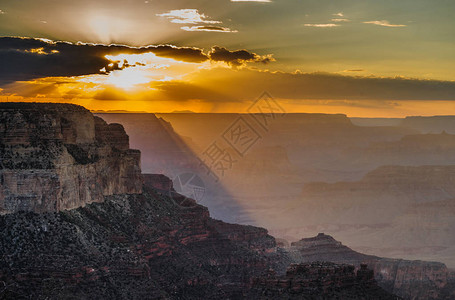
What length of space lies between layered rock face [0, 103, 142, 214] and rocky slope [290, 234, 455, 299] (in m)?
29.6

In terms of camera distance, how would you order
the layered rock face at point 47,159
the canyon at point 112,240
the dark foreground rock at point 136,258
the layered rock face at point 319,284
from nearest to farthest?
the layered rock face at point 319,284, the dark foreground rock at point 136,258, the canyon at point 112,240, the layered rock face at point 47,159

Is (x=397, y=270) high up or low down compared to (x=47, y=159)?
down

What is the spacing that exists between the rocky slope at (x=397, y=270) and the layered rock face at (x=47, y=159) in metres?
29.6

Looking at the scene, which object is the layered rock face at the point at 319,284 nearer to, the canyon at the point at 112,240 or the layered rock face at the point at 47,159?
the canyon at the point at 112,240

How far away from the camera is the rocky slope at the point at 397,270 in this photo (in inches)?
3871

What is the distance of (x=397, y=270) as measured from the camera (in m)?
105

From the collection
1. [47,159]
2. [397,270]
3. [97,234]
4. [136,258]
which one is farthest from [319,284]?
[397,270]

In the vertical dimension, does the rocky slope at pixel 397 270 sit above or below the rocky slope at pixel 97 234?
below

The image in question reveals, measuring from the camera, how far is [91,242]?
243 ft

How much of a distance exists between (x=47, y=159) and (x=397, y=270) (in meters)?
45.3

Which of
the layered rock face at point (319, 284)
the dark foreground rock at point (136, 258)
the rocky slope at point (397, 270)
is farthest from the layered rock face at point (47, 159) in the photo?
the rocky slope at point (397, 270)

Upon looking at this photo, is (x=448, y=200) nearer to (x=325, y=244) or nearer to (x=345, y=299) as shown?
(x=325, y=244)

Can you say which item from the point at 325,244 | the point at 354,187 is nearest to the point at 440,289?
the point at 325,244

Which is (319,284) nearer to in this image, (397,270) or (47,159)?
(47,159)
